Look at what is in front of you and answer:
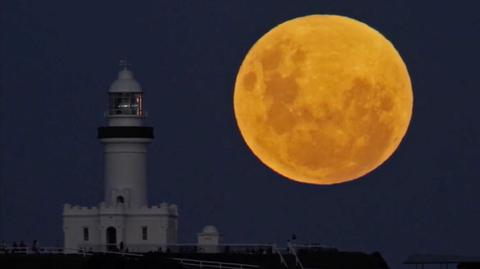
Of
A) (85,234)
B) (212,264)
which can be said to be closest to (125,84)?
(85,234)

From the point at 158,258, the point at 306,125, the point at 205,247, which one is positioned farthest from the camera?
the point at 205,247

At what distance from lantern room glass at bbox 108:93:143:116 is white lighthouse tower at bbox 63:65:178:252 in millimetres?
173

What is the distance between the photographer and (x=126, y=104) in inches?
6491

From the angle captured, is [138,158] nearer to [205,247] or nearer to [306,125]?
[205,247]

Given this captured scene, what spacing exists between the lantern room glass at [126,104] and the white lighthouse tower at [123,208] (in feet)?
0.57

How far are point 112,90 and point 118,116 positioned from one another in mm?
1673

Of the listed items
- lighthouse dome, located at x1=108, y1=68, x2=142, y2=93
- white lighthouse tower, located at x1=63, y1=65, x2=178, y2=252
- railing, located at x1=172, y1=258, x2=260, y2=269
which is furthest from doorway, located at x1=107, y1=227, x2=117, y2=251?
railing, located at x1=172, y1=258, x2=260, y2=269

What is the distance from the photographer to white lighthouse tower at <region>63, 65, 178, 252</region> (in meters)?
162

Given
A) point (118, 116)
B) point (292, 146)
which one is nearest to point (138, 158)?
point (118, 116)

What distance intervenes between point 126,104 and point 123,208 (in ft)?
19.8

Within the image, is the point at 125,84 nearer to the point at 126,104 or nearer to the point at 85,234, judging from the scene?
the point at 126,104

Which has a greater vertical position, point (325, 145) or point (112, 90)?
point (112, 90)

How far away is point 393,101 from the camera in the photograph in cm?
13350

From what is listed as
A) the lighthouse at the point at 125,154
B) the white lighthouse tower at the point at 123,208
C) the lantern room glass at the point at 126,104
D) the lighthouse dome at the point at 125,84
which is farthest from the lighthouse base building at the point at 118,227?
the lighthouse dome at the point at 125,84
